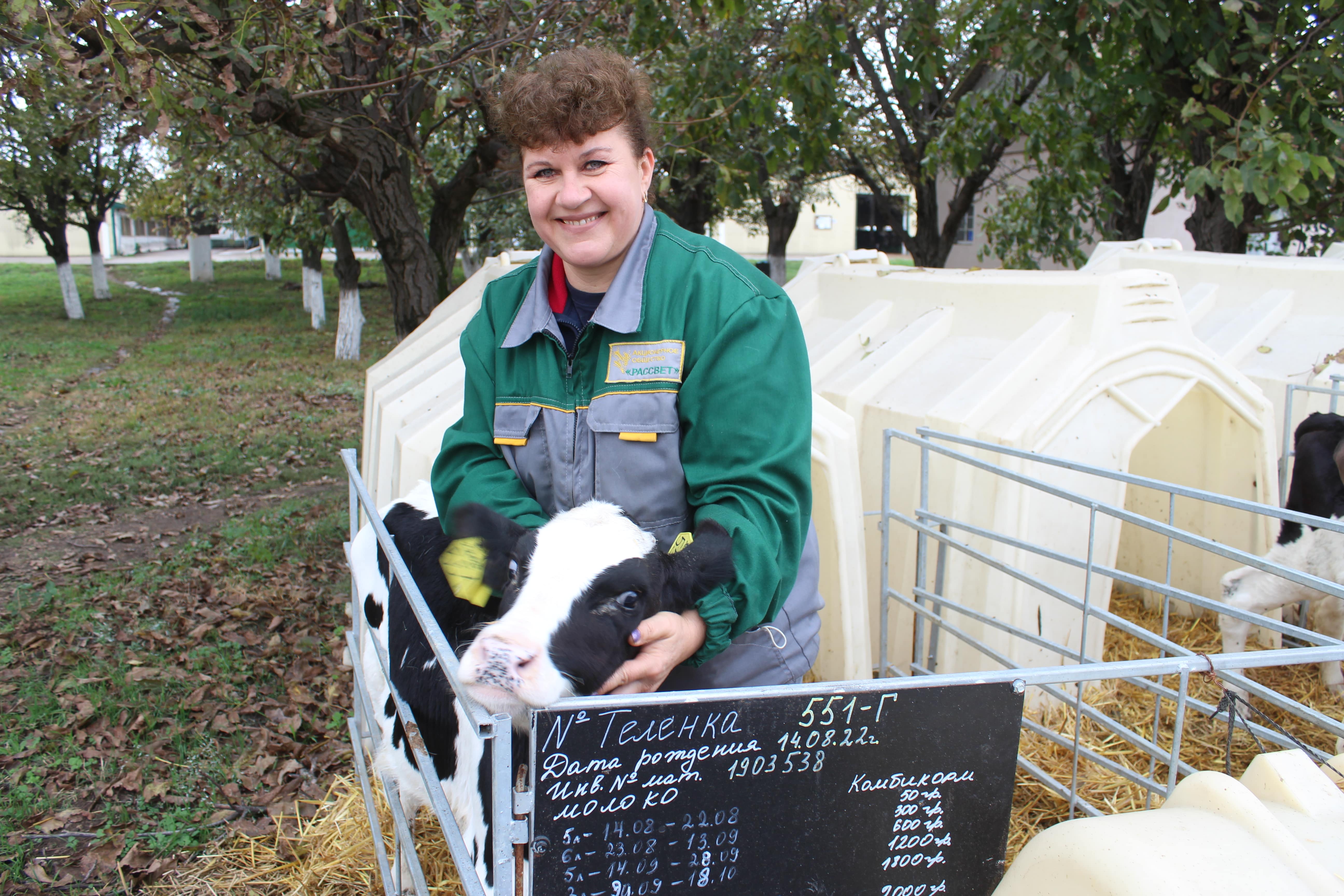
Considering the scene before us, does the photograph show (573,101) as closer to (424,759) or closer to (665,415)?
(665,415)

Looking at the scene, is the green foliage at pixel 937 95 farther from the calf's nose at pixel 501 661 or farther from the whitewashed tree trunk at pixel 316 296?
the whitewashed tree trunk at pixel 316 296

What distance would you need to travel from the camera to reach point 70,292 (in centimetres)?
2009

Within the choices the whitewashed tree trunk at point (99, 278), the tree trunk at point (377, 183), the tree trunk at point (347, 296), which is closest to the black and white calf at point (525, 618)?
the tree trunk at point (377, 183)

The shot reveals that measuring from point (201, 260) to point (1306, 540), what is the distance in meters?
32.6

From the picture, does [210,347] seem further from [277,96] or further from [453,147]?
[277,96]

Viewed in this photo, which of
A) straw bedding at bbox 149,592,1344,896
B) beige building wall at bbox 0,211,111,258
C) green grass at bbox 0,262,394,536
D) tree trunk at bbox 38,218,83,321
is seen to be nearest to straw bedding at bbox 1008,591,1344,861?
straw bedding at bbox 149,592,1344,896

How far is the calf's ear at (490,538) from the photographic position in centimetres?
182

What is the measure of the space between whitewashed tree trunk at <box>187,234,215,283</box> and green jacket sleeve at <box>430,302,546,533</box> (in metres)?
31.3

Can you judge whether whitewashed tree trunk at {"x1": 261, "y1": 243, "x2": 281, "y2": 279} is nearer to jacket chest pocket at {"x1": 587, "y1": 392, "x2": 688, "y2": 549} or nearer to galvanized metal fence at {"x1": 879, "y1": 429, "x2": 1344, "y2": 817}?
galvanized metal fence at {"x1": 879, "y1": 429, "x2": 1344, "y2": 817}

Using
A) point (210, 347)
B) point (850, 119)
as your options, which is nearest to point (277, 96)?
point (850, 119)

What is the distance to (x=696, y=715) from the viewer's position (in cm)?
155

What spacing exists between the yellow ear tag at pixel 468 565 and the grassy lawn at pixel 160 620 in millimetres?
2274

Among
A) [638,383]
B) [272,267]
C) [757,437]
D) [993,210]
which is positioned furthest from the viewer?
[272,267]

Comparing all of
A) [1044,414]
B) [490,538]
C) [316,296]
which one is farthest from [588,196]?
[316,296]
